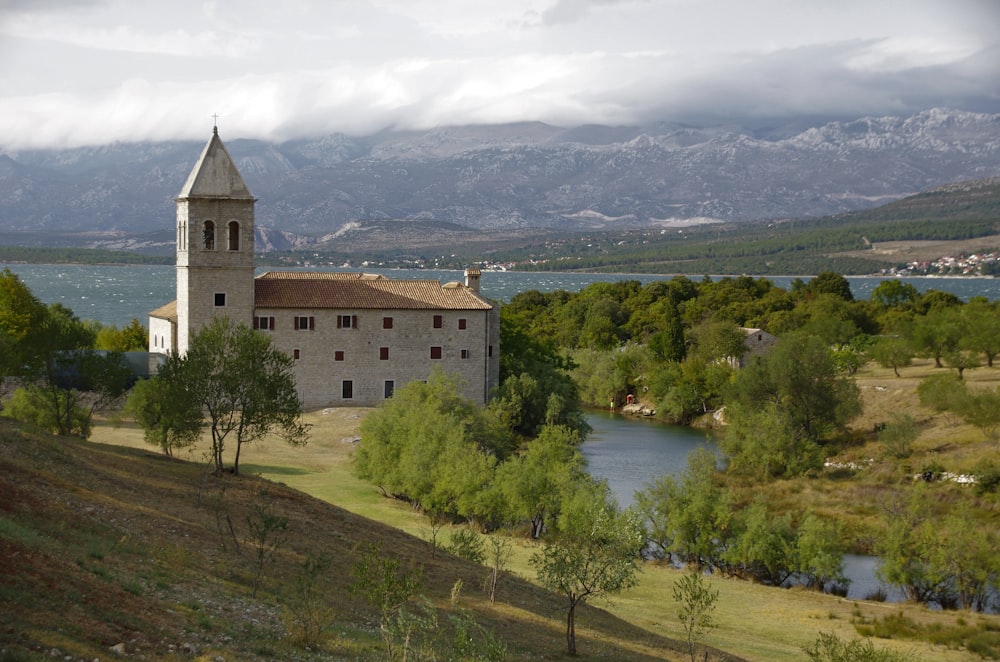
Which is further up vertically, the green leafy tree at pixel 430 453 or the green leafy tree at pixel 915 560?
the green leafy tree at pixel 430 453

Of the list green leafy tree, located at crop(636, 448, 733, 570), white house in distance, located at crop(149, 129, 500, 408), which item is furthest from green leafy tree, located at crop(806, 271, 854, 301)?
green leafy tree, located at crop(636, 448, 733, 570)

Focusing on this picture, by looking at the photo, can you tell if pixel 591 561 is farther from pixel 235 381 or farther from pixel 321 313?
Result: pixel 321 313

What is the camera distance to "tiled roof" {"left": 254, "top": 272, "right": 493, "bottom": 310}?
5428 cm

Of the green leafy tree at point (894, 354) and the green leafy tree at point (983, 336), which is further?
the green leafy tree at point (894, 354)

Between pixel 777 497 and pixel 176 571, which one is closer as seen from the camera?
pixel 176 571

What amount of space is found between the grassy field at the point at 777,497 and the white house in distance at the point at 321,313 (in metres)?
2.76

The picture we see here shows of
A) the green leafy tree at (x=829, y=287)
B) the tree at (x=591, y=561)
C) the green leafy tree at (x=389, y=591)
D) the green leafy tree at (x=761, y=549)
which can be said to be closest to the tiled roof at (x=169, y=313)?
the green leafy tree at (x=761, y=549)

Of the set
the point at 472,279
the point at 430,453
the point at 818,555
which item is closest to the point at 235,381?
the point at 430,453

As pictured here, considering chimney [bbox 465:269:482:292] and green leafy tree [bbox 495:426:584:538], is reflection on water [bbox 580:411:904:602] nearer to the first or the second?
green leafy tree [bbox 495:426:584:538]

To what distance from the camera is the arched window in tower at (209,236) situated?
52.5m

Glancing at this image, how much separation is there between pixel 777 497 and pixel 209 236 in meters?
28.0

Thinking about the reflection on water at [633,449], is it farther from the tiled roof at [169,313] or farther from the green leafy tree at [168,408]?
the tiled roof at [169,313]

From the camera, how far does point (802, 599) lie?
3397 cm

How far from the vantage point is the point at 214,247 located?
172ft
